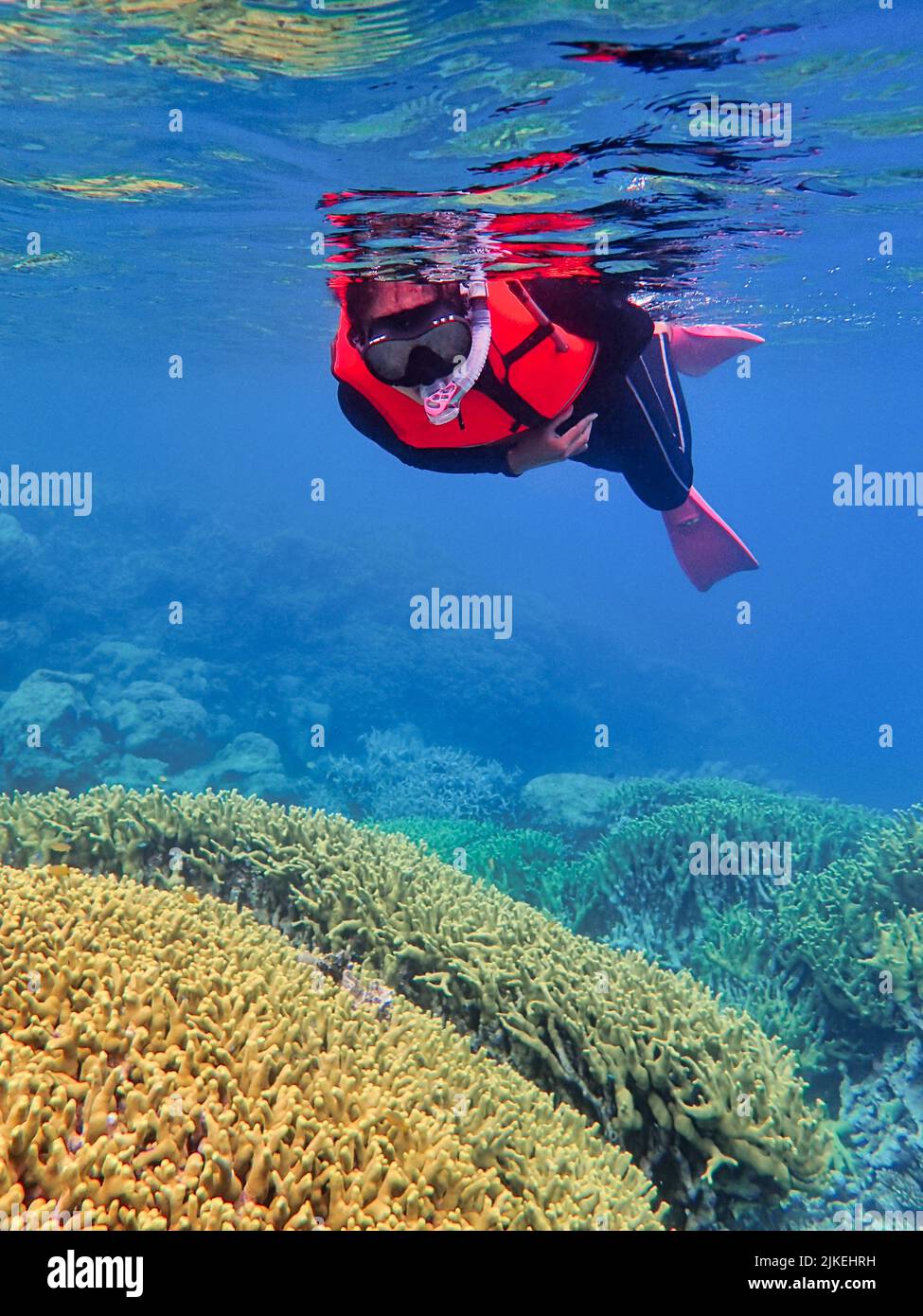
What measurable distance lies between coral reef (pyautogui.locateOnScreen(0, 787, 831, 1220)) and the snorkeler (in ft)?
11.1

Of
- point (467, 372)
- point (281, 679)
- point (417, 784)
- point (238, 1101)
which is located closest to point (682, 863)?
point (467, 372)

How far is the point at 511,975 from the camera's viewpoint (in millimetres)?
4871

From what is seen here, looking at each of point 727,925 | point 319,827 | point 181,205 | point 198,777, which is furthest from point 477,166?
point 198,777

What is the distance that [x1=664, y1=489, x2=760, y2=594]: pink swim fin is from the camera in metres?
10.6

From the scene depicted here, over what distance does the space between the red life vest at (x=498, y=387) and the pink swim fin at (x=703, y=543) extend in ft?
15.7

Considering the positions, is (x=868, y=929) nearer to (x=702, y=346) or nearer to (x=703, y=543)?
(x=703, y=543)

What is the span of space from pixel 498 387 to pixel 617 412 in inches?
73.3

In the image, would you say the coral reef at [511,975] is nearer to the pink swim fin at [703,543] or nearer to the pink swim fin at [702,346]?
the pink swim fin at [703,543]

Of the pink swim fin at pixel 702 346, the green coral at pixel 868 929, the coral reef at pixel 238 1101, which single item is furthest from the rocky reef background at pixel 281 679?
the coral reef at pixel 238 1101

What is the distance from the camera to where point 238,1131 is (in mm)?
2854

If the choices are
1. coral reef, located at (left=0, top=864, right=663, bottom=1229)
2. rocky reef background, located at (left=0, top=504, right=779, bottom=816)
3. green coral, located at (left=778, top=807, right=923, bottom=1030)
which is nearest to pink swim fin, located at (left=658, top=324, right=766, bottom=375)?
green coral, located at (left=778, top=807, right=923, bottom=1030)

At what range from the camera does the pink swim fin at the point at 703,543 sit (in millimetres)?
10648
